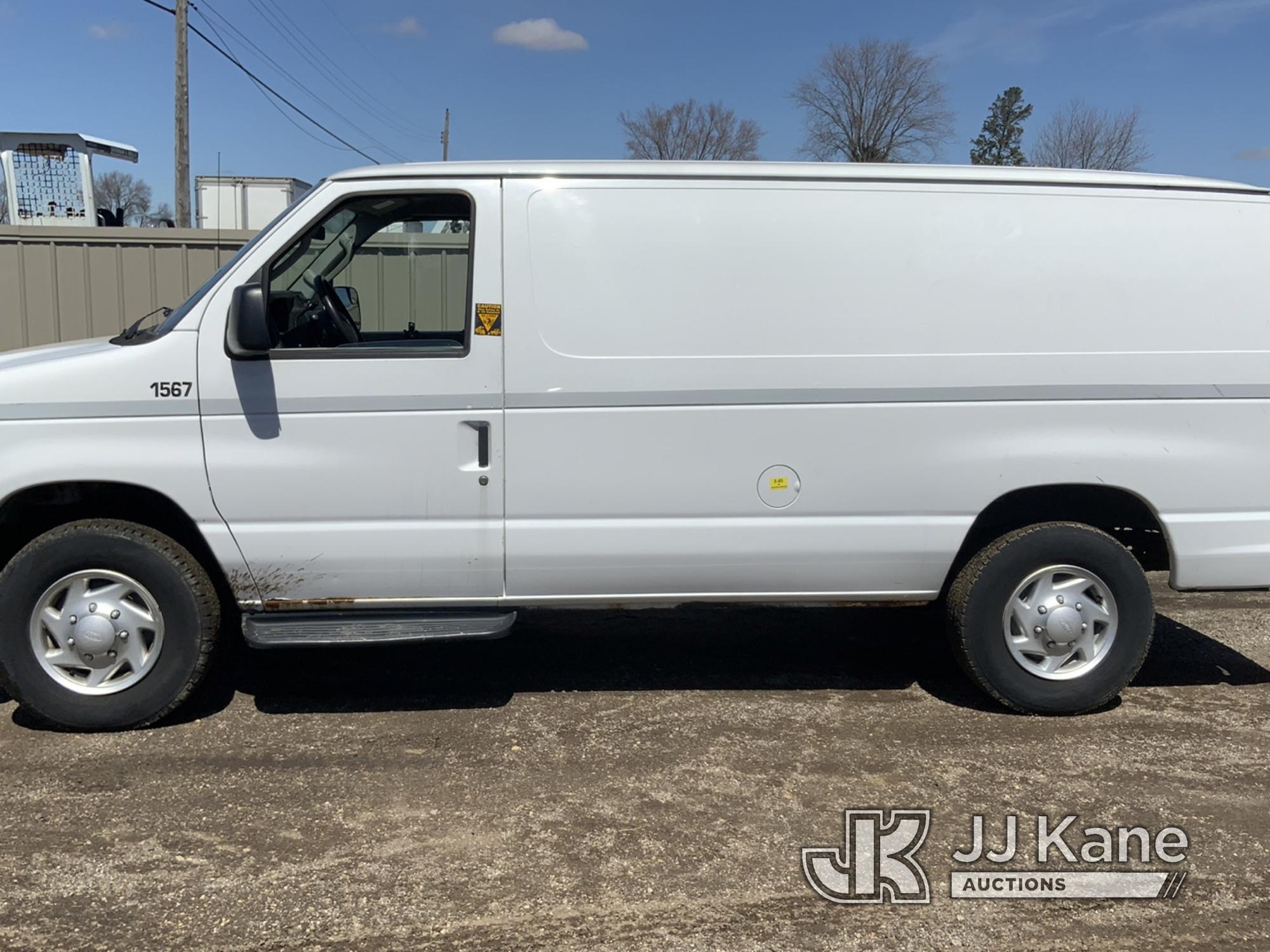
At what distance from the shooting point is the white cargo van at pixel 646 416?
4176mm

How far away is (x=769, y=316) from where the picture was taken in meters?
4.26

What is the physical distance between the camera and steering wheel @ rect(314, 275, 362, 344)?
4.53 metres

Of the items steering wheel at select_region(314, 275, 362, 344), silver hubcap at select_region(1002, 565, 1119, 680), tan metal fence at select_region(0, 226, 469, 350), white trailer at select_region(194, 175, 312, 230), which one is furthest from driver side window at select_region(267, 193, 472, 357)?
white trailer at select_region(194, 175, 312, 230)

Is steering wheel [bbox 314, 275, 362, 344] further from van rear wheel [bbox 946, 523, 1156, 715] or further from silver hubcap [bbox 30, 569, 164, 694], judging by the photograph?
van rear wheel [bbox 946, 523, 1156, 715]

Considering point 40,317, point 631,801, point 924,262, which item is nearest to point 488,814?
point 631,801

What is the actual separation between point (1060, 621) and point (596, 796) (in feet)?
6.99

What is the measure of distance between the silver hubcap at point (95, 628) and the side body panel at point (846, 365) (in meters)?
1.50

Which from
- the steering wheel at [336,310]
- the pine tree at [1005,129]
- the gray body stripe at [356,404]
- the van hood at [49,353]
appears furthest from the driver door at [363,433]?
the pine tree at [1005,129]

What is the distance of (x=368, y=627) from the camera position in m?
4.27

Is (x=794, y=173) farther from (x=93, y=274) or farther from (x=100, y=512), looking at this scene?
(x=93, y=274)

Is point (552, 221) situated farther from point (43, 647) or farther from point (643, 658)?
point (43, 647)

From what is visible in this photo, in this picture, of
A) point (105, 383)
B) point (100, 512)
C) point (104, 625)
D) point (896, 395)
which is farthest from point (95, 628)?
point (896, 395)

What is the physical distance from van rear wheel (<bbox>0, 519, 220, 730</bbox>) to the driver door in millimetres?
262

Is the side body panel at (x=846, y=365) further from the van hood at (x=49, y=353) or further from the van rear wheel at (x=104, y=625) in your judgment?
the van hood at (x=49, y=353)
